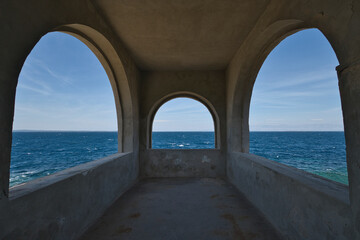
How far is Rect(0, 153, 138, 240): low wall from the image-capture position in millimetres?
1383

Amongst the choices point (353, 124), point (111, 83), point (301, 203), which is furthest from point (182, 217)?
point (111, 83)

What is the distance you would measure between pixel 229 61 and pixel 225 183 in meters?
3.19

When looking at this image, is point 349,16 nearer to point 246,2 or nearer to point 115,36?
point 246,2

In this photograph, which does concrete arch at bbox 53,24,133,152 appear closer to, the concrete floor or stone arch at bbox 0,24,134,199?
stone arch at bbox 0,24,134,199

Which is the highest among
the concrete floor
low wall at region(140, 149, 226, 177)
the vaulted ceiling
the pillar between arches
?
the vaulted ceiling

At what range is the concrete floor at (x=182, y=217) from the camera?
230cm

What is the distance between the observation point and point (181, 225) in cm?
253

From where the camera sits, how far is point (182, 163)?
205 inches

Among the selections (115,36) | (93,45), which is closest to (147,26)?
(115,36)

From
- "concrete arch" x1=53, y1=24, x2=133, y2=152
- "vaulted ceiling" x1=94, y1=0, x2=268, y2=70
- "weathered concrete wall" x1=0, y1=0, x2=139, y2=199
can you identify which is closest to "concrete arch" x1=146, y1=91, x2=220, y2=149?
"concrete arch" x1=53, y1=24, x2=133, y2=152

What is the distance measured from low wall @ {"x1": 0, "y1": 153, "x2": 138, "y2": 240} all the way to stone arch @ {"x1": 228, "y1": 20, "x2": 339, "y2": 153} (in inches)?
122

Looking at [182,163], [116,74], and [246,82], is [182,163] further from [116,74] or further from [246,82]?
[116,74]

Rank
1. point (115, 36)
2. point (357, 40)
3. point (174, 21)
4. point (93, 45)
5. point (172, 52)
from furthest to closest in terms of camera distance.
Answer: point (172, 52), point (115, 36), point (93, 45), point (174, 21), point (357, 40)

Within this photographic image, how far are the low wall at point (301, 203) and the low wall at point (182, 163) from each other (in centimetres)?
199
